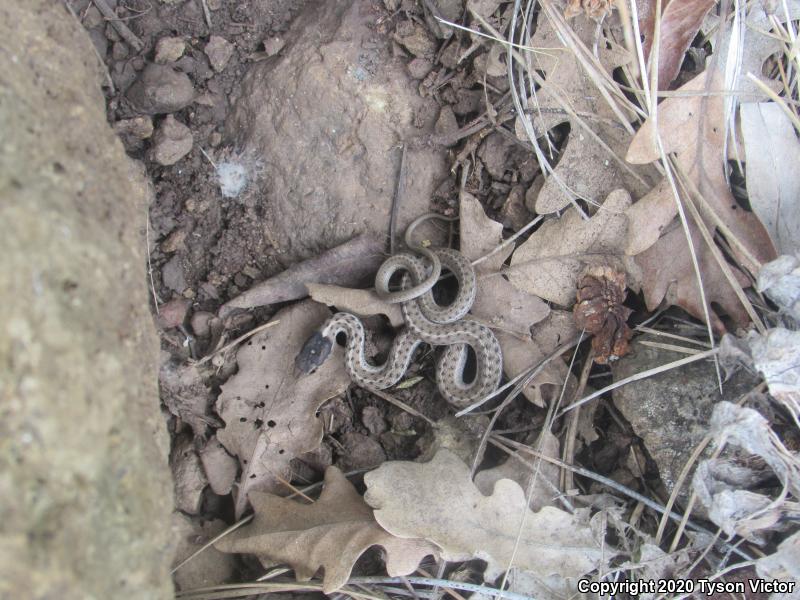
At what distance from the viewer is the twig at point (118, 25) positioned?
3980 mm

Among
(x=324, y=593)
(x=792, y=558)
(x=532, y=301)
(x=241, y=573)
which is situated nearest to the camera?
(x=792, y=558)

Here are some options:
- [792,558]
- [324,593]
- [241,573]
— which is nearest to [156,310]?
[241,573]

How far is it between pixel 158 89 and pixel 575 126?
260 cm

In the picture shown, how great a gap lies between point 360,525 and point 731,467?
6.76 feet

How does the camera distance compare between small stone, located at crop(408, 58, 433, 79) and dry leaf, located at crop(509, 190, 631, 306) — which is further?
small stone, located at crop(408, 58, 433, 79)

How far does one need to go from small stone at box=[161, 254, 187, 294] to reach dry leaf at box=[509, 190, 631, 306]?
2223mm

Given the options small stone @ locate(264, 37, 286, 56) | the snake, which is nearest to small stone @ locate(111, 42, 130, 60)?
small stone @ locate(264, 37, 286, 56)

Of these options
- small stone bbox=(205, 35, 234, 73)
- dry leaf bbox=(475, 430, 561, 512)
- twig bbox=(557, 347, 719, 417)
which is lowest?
dry leaf bbox=(475, 430, 561, 512)

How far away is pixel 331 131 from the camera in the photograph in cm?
434

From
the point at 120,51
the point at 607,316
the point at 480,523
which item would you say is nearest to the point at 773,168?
the point at 607,316

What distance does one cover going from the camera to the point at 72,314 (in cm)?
212

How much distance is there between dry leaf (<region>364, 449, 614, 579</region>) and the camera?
354 cm

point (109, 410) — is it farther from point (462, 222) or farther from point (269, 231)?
point (462, 222)

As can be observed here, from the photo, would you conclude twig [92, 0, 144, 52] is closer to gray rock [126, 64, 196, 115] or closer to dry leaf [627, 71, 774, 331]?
gray rock [126, 64, 196, 115]
